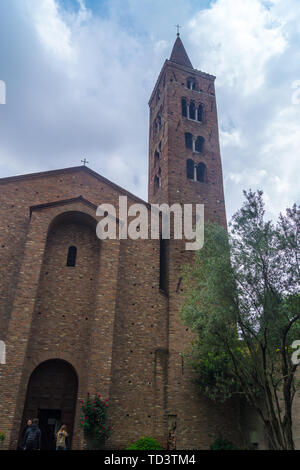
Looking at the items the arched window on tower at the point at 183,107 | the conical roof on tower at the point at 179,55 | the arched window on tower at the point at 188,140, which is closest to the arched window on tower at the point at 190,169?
the arched window on tower at the point at 188,140

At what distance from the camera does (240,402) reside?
15.9m

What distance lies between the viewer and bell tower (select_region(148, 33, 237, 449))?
49.3 feet

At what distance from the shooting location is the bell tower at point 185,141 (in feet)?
69.3

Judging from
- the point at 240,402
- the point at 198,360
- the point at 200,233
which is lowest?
the point at 240,402

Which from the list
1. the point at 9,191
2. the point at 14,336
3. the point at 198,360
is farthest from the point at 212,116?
the point at 14,336

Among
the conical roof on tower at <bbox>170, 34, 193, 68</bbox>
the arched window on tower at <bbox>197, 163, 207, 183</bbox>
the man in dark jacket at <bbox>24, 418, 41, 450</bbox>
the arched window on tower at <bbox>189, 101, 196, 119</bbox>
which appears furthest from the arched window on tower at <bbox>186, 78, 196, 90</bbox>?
the man in dark jacket at <bbox>24, 418, 41, 450</bbox>

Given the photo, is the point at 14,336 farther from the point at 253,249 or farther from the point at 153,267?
the point at 253,249

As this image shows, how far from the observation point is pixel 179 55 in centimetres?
Result: 2845

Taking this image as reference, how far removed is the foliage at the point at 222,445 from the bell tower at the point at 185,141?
1118 cm

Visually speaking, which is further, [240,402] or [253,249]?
[240,402]

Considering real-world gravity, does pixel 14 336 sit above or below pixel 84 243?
below

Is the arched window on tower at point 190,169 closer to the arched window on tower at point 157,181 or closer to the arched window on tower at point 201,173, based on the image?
the arched window on tower at point 201,173

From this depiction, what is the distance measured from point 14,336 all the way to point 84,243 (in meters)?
5.36

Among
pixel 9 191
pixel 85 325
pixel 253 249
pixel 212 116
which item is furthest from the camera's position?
pixel 212 116
